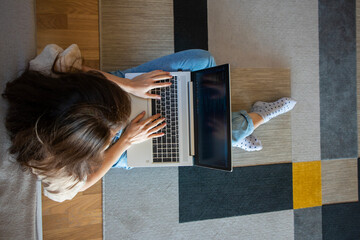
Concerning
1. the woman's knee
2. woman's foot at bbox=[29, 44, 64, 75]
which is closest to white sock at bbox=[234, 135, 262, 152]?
the woman's knee

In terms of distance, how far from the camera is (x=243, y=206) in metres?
1.27

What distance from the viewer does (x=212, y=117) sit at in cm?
87

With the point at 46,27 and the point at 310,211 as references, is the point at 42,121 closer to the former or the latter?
the point at 46,27

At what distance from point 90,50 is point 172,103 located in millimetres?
590

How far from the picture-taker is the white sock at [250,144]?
3.88 ft

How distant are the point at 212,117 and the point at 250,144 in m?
0.42

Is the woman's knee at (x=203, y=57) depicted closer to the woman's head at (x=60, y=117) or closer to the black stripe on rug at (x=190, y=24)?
the black stripe on rug at (x=190, y=24)

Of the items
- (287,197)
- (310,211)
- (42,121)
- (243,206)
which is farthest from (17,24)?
(310,211)

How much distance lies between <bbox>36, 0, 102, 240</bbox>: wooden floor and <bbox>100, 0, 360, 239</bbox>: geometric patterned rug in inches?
2.5

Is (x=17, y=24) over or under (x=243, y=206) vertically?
over

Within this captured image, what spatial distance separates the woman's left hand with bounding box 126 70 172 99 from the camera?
2.93 feet

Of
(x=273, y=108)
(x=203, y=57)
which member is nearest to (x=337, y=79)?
(x=273, y=108)

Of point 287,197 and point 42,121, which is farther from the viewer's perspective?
point 287,197

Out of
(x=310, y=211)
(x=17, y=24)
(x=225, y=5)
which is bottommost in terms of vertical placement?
(x=310, y=211)
